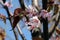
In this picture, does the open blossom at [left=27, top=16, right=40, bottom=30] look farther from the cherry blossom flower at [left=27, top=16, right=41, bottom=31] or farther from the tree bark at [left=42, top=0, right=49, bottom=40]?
the tree bark at [left=42, top=0, right=49, bottom=40]

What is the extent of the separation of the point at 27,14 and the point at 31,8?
0.09 meters

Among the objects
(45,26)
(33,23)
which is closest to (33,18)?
(33,23)

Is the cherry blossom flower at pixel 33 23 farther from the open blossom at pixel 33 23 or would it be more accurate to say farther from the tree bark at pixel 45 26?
the tree bark at pixel 45 26

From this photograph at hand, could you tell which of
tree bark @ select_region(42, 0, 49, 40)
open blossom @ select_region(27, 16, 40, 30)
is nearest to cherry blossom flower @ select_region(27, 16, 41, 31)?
open blossom @ select_region(27, 16, 40, 30)

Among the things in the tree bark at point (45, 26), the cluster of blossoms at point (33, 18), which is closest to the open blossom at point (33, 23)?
the cluster of blossoms at point (33, 18)

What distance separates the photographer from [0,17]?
72.2 inches

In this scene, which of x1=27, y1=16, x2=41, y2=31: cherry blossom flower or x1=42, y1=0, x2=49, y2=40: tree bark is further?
x1=42, y1=0, x2=49, y2=40: tree bark

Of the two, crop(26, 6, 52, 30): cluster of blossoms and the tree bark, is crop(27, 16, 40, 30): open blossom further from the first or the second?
the tree bark

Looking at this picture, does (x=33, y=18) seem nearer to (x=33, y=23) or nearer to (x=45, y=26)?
(x=33, y=23)

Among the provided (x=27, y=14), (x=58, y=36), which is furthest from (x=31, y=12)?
(x=58, y=36)

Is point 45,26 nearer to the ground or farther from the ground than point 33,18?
nearer to the ground

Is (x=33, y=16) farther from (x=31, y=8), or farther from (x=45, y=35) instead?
(x=45, y=35)

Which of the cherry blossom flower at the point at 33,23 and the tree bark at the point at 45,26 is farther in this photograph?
the tree bark at the point at 45,26

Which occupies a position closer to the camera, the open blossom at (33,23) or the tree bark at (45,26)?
the open blossom at (33,23)
